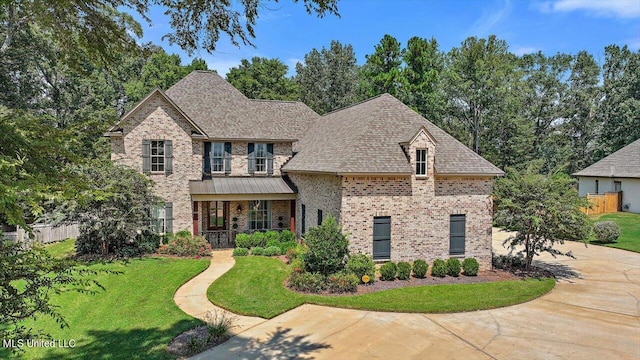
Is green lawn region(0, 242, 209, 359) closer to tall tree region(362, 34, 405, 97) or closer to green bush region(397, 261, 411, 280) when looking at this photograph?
green bush region(397, 261, 411, 280)

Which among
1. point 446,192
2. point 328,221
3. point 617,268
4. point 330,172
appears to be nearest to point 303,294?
point 328,221

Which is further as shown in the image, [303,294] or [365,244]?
[365,244]

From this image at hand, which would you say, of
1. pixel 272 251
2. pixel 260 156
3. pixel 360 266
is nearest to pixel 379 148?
pixel 360 266

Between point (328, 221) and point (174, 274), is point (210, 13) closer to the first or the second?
point (328, 221)

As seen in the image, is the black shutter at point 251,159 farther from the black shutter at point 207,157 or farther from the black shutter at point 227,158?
the black shutter at point 207,157

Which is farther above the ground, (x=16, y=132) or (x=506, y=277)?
(x=16, y=132)

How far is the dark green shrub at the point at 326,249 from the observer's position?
1384cm

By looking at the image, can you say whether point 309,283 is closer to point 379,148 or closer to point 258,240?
point 379,148

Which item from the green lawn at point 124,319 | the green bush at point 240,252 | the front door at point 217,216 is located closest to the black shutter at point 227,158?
the front door at point 217,216

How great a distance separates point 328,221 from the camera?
14.4 m

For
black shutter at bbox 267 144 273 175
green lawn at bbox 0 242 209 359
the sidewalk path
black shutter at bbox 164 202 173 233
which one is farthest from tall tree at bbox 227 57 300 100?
green lawn at bbox 0 242 209 359

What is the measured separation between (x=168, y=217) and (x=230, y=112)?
7.99m

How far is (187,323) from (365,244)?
7.57m

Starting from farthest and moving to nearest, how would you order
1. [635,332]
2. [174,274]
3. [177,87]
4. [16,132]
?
[177,87] < [174,274] < [635,332] < [16,132]
